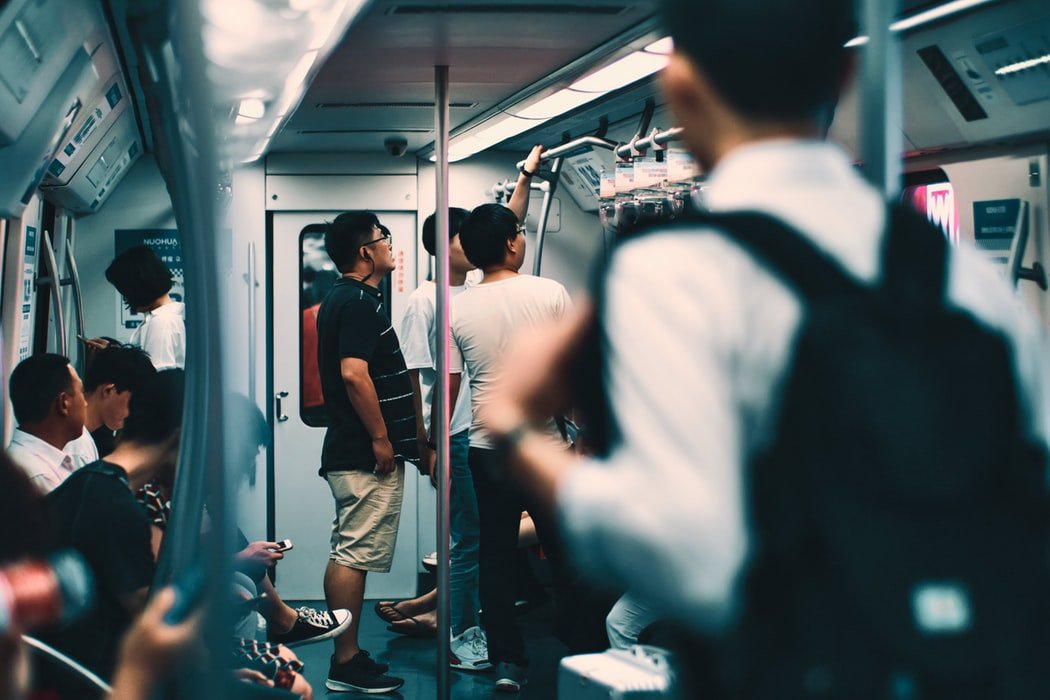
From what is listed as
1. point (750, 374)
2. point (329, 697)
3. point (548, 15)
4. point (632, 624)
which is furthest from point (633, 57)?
point (750, 374)

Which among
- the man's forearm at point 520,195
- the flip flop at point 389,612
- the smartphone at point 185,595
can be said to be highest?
the man's forearm at point 520,195

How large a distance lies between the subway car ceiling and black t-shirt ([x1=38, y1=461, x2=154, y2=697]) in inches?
32.7

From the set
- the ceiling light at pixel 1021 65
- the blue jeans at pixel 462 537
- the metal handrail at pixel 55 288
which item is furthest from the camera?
the metal handrail at pixel 55 288

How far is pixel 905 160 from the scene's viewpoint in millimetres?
3736

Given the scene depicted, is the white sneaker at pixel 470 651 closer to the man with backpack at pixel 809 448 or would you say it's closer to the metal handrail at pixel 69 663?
the metal handrail at pixel 69 663

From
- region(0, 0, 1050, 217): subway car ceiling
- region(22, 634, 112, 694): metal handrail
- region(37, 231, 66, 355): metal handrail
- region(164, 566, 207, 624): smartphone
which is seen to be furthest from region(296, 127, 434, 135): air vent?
region(164, 566, 207, 624): smartphone

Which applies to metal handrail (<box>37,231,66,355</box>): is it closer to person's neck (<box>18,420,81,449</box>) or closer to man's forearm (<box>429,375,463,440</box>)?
man's forearm (<box>429,375,463,440</box>)

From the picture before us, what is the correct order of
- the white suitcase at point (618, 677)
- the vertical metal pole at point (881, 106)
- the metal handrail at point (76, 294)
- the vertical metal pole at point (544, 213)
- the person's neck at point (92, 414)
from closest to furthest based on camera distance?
the vertical metal pole at point (881, 106)
the white suitcase at point (618, 677)
the person's neck at point (92, 414)
the metal handrail at point (76, 294)
the vertical metal pole at point (544, 213)

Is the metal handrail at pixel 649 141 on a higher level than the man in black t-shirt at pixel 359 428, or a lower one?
higher

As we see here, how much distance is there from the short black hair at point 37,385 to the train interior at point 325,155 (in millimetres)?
689

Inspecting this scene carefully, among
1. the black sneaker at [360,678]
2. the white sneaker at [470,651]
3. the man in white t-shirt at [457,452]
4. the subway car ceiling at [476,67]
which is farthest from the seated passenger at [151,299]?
the white sneaker at [470,651]

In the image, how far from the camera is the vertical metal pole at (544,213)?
600cm

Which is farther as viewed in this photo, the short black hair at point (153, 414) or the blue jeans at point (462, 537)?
the blue jeans at point (462, 537)

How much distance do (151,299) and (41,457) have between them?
→ 2.20 metres
